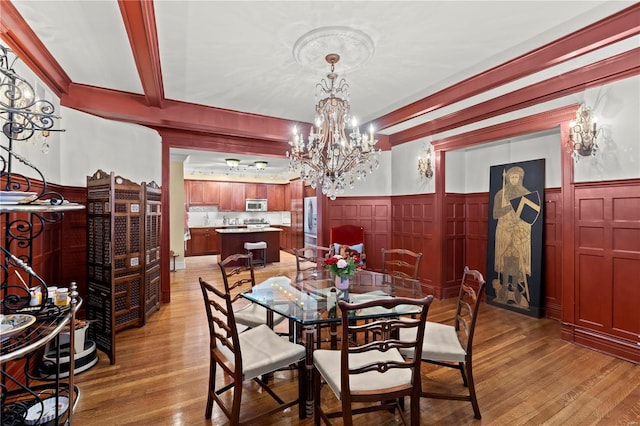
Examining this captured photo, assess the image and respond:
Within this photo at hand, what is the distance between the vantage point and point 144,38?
233 cm

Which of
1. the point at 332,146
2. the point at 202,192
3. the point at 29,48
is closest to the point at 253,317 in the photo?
the point at 332,146

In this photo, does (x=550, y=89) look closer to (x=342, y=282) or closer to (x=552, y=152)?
(x=552, y=152)

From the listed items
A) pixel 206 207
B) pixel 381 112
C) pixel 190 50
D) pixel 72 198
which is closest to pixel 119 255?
pixel 72 198

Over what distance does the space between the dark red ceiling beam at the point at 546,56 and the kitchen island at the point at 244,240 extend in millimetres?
4929

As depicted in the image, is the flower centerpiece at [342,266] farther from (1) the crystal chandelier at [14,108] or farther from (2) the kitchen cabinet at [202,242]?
(2) the kitchen cabinet at [202,242]

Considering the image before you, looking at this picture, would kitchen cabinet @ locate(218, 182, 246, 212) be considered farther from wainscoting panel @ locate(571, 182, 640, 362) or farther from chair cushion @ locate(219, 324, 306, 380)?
wainscoting panel @ locate(571, 182, 640, 362)

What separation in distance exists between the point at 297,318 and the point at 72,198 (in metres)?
3.12

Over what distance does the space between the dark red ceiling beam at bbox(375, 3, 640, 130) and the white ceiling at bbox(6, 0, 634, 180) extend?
0.29 ft

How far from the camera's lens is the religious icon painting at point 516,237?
404 centimetres

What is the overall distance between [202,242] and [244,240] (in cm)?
237

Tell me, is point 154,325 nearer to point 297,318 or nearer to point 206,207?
point 297,318

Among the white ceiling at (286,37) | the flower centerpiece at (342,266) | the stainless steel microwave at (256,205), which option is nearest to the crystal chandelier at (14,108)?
the white ceiling at (286,37)

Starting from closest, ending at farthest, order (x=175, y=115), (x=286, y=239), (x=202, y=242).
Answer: (x=175, y=115) < (x=202, y=242) < (x=286, y=239)

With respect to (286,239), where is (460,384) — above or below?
below
